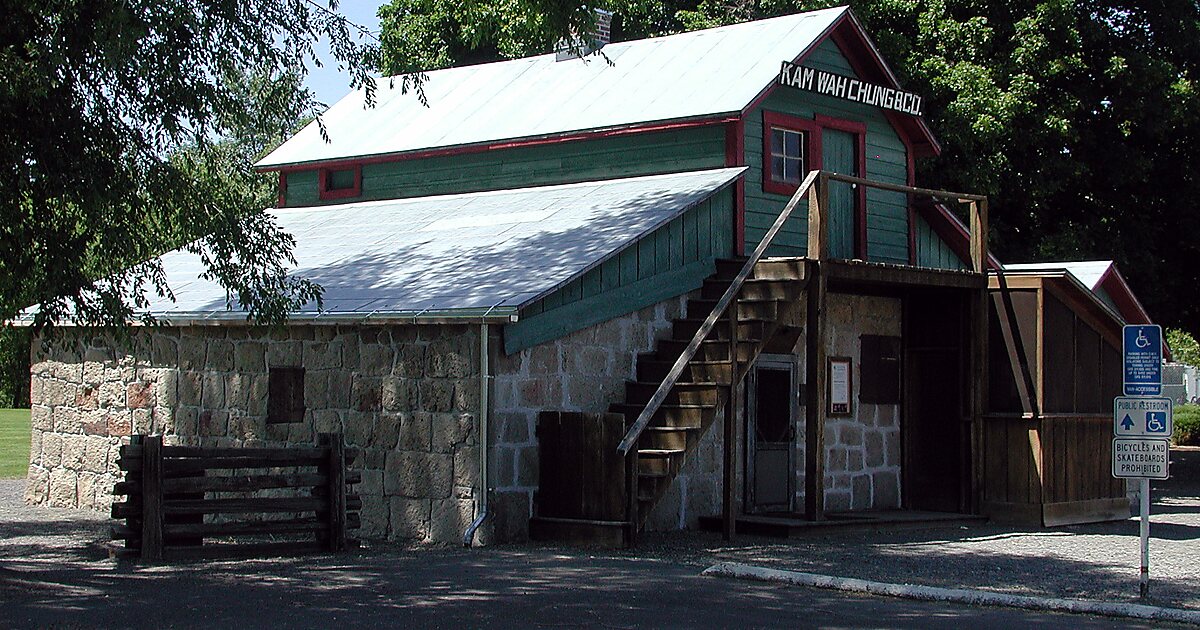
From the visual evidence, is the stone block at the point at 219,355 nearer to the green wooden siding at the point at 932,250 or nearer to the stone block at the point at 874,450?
the stone block at the point at 874,450

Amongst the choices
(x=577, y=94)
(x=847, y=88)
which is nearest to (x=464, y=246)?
(x=577, y=94)

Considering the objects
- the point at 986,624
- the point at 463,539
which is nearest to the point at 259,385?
the point at 463,539

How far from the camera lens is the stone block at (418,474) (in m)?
16.2

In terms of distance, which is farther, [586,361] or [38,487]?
[38,487]

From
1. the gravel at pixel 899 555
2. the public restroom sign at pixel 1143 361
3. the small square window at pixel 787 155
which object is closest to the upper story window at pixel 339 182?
the gravel at pixel 899 555

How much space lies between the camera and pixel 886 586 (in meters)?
12.7

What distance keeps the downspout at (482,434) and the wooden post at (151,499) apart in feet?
9.81

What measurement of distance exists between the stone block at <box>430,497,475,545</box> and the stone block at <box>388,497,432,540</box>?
0.30 feet

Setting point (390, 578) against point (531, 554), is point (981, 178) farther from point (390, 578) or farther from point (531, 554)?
point (390, 578)

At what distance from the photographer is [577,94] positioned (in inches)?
874

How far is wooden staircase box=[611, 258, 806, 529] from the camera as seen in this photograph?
16.2m

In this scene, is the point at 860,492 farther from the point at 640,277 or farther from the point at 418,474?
the point at 418,474

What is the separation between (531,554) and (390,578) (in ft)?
6.97

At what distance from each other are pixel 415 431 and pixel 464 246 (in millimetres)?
3101
